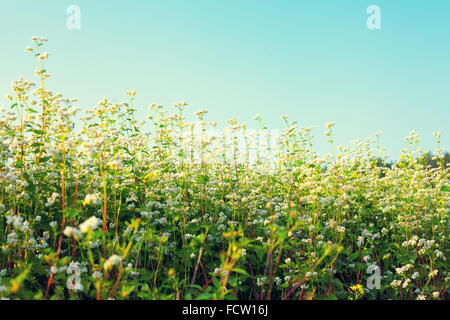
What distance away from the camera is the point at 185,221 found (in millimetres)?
4586

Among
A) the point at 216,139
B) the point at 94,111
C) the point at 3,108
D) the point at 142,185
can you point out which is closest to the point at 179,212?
the point at 142,185

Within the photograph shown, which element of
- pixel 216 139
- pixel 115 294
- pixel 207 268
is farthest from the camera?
pixel 216 139

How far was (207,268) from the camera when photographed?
4137mm

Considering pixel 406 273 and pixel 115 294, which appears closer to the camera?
pixel 115 294

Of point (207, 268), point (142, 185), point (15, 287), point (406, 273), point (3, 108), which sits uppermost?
point (3, 108)

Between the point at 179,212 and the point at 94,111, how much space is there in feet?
7.58

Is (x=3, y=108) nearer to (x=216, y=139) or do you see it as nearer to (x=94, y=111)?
(x=94, y=111)

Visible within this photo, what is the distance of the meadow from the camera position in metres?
3.45

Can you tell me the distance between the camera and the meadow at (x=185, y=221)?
3453mm
